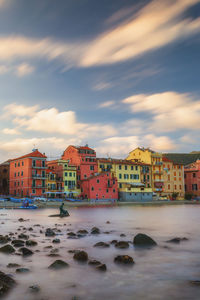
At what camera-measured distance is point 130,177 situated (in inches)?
3649

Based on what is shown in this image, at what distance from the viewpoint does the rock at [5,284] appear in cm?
762

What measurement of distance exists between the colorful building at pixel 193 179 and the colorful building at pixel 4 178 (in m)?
61.3

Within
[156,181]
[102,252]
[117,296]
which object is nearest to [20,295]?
[117,296]

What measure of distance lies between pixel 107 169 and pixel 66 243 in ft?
241

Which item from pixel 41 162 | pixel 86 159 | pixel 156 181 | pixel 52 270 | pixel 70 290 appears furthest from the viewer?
pixel 156 181

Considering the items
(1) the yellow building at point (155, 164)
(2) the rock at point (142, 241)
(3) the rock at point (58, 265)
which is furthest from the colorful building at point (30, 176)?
(3) the rock at point (58, 265)

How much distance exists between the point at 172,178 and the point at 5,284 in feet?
321

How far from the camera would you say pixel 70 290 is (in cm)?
814

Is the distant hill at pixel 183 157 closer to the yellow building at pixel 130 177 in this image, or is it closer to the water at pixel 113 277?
the yellow building at pixel 130 177

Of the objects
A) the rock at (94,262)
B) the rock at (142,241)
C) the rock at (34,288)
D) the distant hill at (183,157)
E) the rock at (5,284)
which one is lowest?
the rock at (142,241)

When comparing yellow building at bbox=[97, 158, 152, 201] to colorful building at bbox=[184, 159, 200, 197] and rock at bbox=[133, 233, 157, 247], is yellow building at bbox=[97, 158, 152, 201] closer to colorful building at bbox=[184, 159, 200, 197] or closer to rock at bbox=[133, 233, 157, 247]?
colorful building at bbox=[184, 159, 200, 197]

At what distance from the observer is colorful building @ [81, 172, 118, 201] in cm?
8106

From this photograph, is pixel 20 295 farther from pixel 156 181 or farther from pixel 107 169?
pixel 156 181

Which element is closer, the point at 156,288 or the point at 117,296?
the point at 117,296
